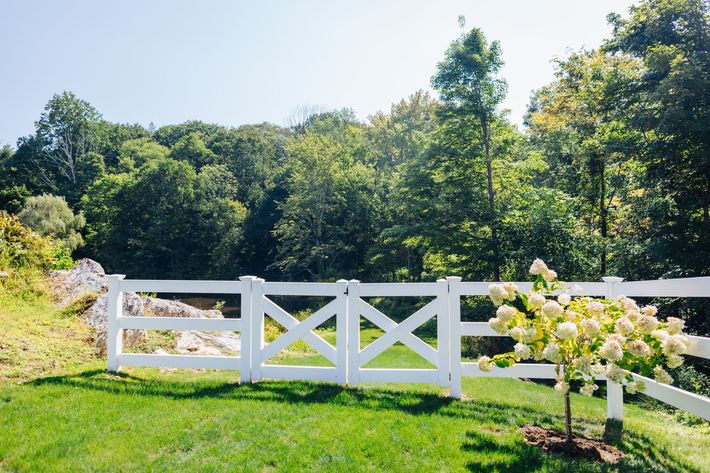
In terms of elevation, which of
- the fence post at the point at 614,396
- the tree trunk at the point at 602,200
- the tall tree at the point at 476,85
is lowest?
the fence post at the point at 614,396

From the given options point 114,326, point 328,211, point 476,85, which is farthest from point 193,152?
point 114,326

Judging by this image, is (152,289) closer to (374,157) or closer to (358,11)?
(358,11)

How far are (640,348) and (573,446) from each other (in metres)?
1.29

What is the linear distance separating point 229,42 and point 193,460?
1391cm

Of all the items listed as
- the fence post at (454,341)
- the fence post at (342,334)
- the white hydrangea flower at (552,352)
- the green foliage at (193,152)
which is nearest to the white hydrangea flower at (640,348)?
the white hydrangea flower at (552,352)

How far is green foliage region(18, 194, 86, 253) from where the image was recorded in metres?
32.5

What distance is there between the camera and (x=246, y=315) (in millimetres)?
6023

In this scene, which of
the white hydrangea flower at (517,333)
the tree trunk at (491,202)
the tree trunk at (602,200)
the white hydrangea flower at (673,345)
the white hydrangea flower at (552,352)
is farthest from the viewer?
the tree trunk at (602,200)

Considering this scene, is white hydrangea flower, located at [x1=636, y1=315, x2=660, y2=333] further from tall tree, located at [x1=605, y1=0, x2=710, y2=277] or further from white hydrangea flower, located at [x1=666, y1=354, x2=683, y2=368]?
tall tree, located at [x1=605, y1=0, x2=710, y2=277]

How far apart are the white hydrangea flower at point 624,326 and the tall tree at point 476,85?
1553 centimetres

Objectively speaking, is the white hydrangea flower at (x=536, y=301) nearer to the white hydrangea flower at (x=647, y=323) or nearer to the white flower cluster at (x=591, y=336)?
the white flower cluster at (x=591, y=336)

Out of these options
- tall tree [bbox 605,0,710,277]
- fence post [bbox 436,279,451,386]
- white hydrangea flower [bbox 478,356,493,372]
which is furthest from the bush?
tall tree [bbox 605,0,710,277]

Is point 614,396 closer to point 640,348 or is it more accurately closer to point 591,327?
point 640,348

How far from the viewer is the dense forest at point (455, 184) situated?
1373cm
